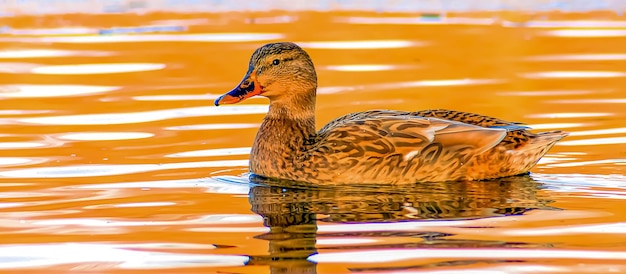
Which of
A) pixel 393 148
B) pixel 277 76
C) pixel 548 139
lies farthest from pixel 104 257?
pixel 548 139

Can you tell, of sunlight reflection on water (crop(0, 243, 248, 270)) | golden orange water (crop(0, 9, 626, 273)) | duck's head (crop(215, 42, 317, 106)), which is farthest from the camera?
duck's head (crop(215, 42, 317, 106))

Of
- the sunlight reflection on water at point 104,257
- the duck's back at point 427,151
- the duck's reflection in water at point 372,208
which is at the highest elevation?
the duck's back at point 427,151

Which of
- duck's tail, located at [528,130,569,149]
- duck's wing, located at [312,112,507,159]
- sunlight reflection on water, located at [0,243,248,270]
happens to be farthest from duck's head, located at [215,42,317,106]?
sunlight reflection on water, located at [0,243,248,270]

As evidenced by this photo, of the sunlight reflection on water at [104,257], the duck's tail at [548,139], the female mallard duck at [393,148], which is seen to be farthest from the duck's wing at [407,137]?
the sunlight reflection on water at [104,257]

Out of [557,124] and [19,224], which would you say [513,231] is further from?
[557,124]

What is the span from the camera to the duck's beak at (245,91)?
937cm

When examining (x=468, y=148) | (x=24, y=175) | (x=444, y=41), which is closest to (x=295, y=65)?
(x=468, y=148)

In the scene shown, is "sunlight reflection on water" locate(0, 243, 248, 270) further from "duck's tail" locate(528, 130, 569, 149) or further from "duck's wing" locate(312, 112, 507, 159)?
"duck's tail" locate(528, 130, 569, 149)

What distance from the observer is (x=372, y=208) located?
26.2ft

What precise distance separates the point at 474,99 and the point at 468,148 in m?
3.20

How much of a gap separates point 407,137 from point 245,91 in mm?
1211

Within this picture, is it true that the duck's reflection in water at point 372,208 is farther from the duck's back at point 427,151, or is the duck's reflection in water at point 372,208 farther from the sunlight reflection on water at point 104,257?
the sunlight reflection on water at point 104,257

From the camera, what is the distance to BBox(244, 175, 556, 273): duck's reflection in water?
6.81 metres

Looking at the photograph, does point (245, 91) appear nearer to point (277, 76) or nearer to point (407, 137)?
point (277, 76)
